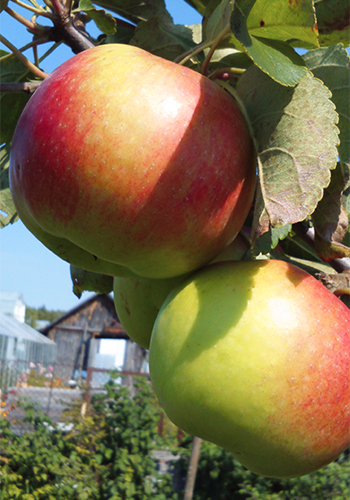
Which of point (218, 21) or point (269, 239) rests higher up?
point (218, 21)

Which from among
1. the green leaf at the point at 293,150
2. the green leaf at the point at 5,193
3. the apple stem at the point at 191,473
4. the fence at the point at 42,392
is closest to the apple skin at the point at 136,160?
the green leaf at the point at 293,150

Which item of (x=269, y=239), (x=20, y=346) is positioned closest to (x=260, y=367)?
(x=269, y=239)

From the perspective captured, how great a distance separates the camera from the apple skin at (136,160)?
499mm

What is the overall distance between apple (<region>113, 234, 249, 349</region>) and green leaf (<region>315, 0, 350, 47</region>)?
0.30m

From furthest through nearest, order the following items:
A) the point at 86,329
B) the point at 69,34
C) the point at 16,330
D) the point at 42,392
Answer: the point at 86,329, the point at 16,330, the point at 42,392, the point at 69,34

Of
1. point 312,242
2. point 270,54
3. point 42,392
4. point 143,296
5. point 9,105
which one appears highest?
point 270,54

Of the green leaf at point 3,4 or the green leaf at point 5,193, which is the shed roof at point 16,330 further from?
the green leaf at point 3,4

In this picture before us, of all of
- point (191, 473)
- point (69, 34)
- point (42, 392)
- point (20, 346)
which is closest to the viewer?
point (69, 34)

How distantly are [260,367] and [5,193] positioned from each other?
557 mm

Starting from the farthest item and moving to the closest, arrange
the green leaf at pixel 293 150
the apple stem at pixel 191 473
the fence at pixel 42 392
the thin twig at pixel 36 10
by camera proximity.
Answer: the fence at pixel 42 392, the apple stem at pixel 191 473, the thin twig at pixel 36 10, the green leaf at pixel 293 150

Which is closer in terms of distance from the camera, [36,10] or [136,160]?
[136,160]

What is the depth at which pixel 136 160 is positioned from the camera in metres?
0.50

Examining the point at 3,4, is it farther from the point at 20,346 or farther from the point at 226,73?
the point at 20,346

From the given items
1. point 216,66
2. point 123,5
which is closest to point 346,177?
point 216,66
